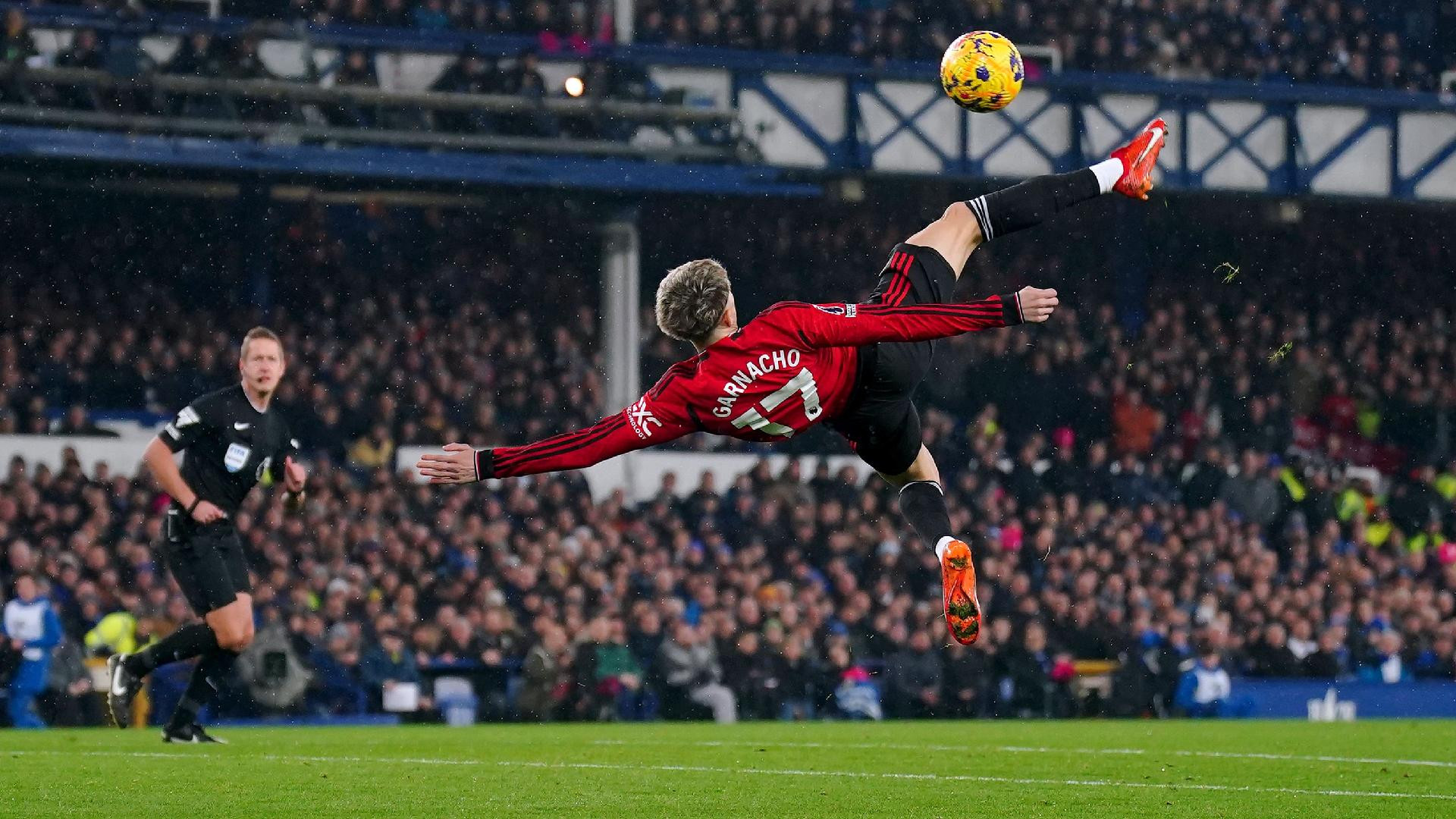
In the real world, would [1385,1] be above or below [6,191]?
above

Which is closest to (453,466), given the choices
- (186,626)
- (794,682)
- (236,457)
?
(236,457)

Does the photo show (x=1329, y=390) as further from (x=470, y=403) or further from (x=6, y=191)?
(x=6, y=191)

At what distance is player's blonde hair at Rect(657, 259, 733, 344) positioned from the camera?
24.9 feet

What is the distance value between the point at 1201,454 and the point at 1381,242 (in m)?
6.15

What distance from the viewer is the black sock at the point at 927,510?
348 inches

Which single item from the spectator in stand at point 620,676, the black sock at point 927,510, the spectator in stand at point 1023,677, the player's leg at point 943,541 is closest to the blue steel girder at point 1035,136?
the spectator in stand at point 1023,677

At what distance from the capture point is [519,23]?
22.3 meters

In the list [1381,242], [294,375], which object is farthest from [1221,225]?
[294,375]

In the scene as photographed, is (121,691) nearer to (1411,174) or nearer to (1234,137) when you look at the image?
(1234,137)

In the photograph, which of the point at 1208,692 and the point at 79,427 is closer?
the point at 1208,692

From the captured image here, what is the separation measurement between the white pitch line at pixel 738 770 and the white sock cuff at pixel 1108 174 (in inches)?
103

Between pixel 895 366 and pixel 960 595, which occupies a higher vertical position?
pixel 895 366

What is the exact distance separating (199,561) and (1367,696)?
1228 centimetres

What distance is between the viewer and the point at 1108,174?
871 cm
